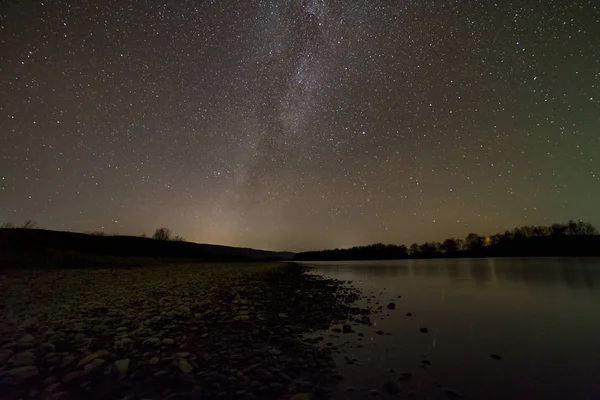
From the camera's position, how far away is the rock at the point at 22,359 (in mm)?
4316

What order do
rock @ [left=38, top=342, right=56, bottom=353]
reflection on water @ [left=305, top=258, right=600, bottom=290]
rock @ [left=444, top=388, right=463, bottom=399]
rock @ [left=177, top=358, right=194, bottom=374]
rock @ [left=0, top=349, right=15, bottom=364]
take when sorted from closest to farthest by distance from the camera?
rock @ [left=444, top=388, right=463, bottom=399] < rock @ [left=177, top=358, right=194, bottom=374] < rock @ [left=0, top=349, right=15, bottom=364] < rock @ [left=38, top=342, right=56, bottom=353] < reflection on water @ [left=305, top=258, right=600, bottom=290]

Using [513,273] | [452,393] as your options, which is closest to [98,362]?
[452,393]

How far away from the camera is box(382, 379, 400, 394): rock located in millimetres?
4066

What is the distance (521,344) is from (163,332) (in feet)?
27.8

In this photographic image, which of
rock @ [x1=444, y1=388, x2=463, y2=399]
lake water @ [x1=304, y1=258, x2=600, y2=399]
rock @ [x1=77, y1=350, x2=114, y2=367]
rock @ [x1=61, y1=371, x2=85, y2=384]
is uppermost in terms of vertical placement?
rock @ [x1=77, y1=350, x2=114, y2=367]

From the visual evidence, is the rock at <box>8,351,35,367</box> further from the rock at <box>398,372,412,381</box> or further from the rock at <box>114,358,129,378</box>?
the rock at <box>398,372,412,381</box>

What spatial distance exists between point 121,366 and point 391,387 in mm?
4115

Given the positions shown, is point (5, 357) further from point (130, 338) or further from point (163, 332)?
point (163, 332)

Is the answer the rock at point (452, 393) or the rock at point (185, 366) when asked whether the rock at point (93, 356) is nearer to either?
the rock at point (185, 366)

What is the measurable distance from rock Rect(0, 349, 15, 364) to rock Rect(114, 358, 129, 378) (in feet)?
6.26

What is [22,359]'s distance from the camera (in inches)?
174

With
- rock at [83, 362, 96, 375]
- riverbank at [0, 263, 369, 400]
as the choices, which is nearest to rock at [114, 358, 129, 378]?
riverbank at [0, 263, 369, 400]

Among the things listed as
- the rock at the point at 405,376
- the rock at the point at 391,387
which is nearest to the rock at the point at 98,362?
Answer: the rock at the point at 391,387

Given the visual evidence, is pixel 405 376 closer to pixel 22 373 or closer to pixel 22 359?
pixel 22 373
